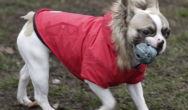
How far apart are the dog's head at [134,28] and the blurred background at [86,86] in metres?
1.00

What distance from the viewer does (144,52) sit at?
9.45 ft

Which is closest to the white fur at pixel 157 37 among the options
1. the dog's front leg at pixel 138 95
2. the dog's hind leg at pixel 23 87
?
the dog's front leg at pixel 138 95

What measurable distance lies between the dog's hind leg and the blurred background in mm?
79

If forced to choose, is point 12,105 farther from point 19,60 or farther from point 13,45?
point 13,45

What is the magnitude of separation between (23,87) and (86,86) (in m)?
0.88

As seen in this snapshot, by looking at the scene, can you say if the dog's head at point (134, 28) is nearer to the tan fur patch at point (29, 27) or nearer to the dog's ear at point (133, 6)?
the dog's ear at point (133, 6)

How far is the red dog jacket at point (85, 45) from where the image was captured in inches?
123

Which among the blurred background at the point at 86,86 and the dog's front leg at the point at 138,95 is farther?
the blurred background at the point at 86,86

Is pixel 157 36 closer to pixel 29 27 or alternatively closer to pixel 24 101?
pixel 29 27

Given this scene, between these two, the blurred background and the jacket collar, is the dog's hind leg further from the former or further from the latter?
the jacket collar

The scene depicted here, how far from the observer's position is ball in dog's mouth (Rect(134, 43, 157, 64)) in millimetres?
2893

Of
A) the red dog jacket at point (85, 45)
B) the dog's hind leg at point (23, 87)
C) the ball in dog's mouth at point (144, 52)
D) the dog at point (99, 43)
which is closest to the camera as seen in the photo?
the ball in dog's mouth at point (144, 52)

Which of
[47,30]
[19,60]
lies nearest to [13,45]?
[19,60]

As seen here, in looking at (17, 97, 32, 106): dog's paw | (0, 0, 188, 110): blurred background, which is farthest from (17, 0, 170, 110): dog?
(0, 0, 188, 110): blurred background
